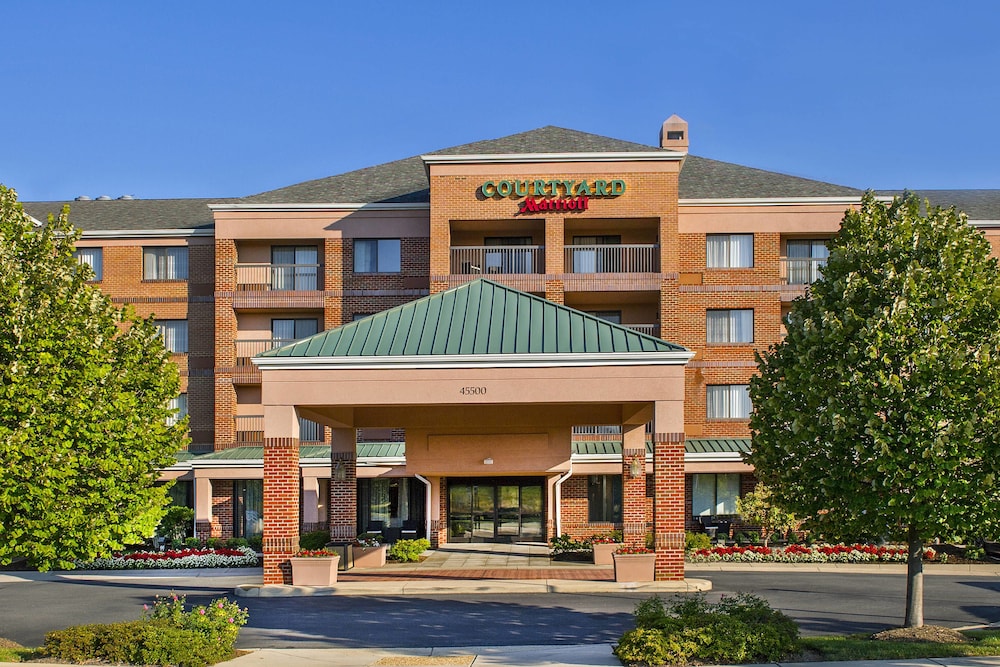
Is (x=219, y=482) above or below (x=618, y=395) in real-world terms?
below

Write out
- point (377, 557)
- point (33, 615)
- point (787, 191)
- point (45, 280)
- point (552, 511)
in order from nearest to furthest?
point (45, 280), point (33, 615), point (377, 557), point (552, 511), point (787, 191)

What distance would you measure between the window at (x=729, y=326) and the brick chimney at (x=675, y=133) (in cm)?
1036

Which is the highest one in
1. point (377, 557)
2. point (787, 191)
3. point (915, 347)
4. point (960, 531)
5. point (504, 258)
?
point (787, 191)

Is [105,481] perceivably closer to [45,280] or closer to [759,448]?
[45,280]

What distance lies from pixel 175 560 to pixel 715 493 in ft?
61.4

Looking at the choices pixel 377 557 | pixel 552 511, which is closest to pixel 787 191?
pixel 552 511

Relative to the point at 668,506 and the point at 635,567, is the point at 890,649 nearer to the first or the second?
the point at 668,506

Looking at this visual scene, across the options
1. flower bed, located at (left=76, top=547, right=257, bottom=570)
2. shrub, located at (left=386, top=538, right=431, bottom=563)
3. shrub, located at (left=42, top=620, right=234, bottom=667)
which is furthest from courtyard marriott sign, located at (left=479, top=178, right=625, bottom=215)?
shrub, located at (left=42, top=620, right=234, bottom=667)

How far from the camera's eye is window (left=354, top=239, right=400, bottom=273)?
3972cm

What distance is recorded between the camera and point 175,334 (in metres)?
40.8

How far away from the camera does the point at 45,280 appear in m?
17.5

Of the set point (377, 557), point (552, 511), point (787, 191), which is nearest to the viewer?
point (377, 557)

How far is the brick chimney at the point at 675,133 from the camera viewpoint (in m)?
46.3

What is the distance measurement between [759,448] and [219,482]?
82.6 ft
